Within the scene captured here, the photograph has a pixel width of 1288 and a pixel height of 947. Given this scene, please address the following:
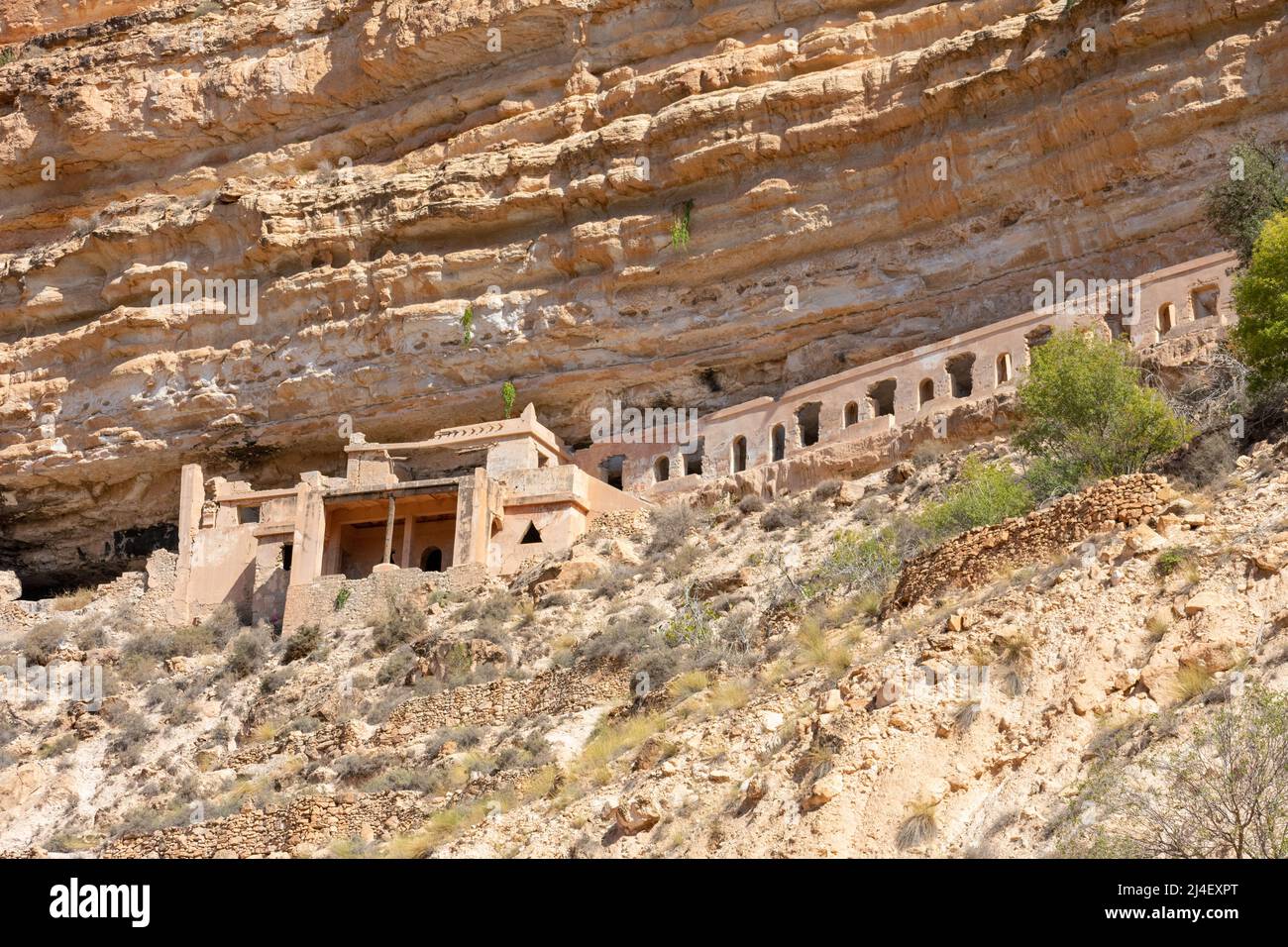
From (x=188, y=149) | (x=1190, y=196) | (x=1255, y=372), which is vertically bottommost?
(x=1255, y=372)

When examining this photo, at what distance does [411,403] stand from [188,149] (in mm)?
11769

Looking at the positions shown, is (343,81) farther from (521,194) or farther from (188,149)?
(521,194)

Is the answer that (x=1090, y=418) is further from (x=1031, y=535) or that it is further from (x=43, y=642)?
(x=43, y=642)

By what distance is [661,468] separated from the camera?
33594mm

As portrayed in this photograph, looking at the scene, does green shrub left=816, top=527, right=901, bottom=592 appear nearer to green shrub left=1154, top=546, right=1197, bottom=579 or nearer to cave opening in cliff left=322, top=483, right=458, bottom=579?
green shrub left=1154, top=546, right=1197, bottom=579

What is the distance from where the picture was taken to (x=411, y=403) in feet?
123

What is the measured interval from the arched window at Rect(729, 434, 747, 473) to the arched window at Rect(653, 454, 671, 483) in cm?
137

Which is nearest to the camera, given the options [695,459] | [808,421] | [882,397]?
[882,397]

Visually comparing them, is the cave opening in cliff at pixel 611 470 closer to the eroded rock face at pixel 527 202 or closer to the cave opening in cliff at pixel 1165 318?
the eroded rock face at pixel 527 202

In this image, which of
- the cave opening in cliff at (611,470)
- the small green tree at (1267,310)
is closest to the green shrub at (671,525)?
the cave opening in cliff at (611,470)

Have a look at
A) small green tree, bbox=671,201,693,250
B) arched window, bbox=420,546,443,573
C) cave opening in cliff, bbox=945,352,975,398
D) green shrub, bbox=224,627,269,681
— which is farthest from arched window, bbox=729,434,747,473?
green shrub, bbox=224,627,269,681

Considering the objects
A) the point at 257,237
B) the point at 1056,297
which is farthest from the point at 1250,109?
the point at 257,237

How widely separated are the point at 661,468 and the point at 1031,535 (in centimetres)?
1862

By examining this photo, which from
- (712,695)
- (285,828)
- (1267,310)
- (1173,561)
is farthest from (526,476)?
(1173,561)
